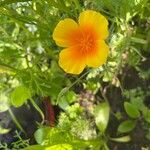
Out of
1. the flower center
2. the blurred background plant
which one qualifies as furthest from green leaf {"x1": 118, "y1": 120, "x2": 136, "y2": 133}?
the flower center

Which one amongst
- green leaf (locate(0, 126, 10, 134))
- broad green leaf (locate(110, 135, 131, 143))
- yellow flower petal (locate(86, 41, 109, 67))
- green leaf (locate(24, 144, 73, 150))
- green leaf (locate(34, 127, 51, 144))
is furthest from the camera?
green leaf (locate(0, 126, 10, 134))

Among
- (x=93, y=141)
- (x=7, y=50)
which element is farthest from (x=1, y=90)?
(x=93, y=141)

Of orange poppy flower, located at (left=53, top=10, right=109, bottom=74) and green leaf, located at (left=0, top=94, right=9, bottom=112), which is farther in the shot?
green leaf, located at (left=0, top=94, right=9, bottom=112)

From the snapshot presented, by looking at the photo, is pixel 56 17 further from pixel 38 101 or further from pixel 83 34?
pixel 38 101

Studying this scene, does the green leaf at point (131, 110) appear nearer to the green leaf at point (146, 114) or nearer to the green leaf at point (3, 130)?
the green leaf at point (146, 114)

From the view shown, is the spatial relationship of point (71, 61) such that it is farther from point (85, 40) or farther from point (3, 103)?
point (3, 103)

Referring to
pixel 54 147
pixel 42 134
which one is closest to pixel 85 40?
pixel 54 147

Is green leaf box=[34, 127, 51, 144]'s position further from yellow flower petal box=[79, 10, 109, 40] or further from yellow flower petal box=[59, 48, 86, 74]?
yellow flower petal box=[79, 10, 109, 40]
